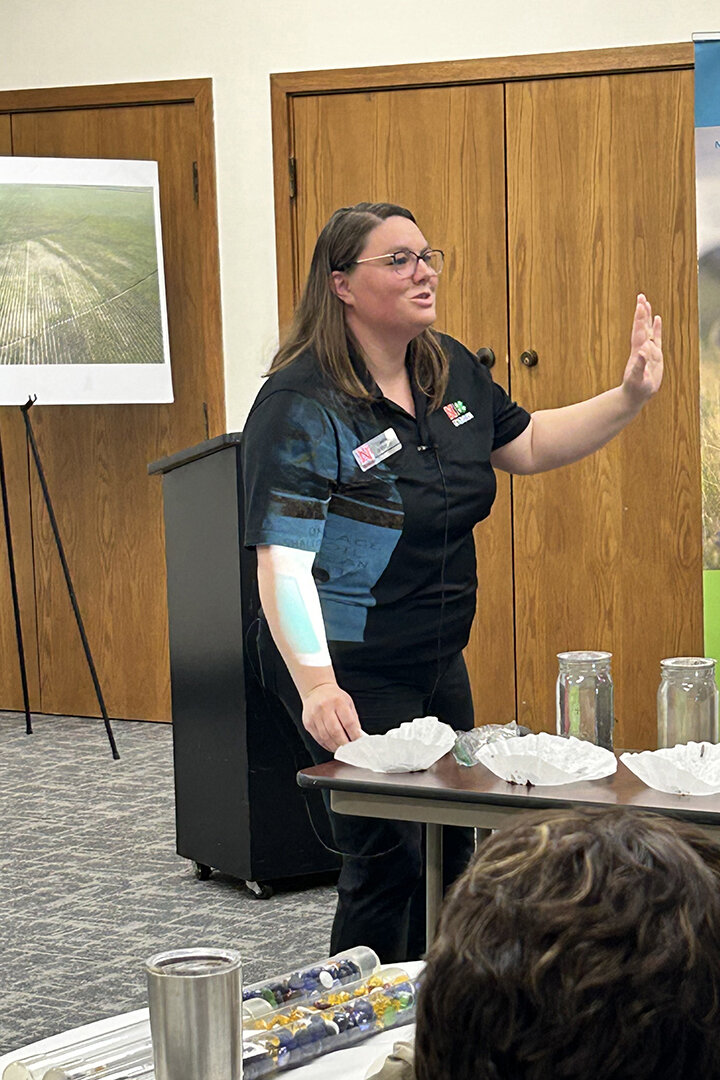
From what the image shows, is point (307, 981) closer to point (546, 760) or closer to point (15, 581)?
point (546, 760)

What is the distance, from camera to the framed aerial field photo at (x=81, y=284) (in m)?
5.04

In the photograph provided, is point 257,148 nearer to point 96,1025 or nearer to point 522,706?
point 522,706

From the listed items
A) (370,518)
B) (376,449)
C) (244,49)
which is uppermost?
(244,49)

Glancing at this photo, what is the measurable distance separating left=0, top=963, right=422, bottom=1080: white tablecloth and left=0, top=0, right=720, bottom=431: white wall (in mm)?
3879

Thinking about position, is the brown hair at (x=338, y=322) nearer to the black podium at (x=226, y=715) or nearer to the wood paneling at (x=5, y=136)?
the black podium at (x=226, y=715)

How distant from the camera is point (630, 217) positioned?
4.84 m

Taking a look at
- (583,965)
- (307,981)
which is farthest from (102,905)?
(583,965)

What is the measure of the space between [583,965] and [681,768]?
3.93 feet

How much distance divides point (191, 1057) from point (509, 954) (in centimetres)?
51

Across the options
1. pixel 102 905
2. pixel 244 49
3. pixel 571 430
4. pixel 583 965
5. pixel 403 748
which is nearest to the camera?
pixel 583 965

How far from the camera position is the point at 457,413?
92.0 inches

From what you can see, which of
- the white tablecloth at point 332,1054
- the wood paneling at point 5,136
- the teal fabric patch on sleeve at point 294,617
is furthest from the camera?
the wood paneling at point 5,136

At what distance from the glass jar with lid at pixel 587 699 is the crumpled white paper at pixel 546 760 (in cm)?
11

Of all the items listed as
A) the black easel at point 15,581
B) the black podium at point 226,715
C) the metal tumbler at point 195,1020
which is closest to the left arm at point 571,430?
the black podium at point 226,715
